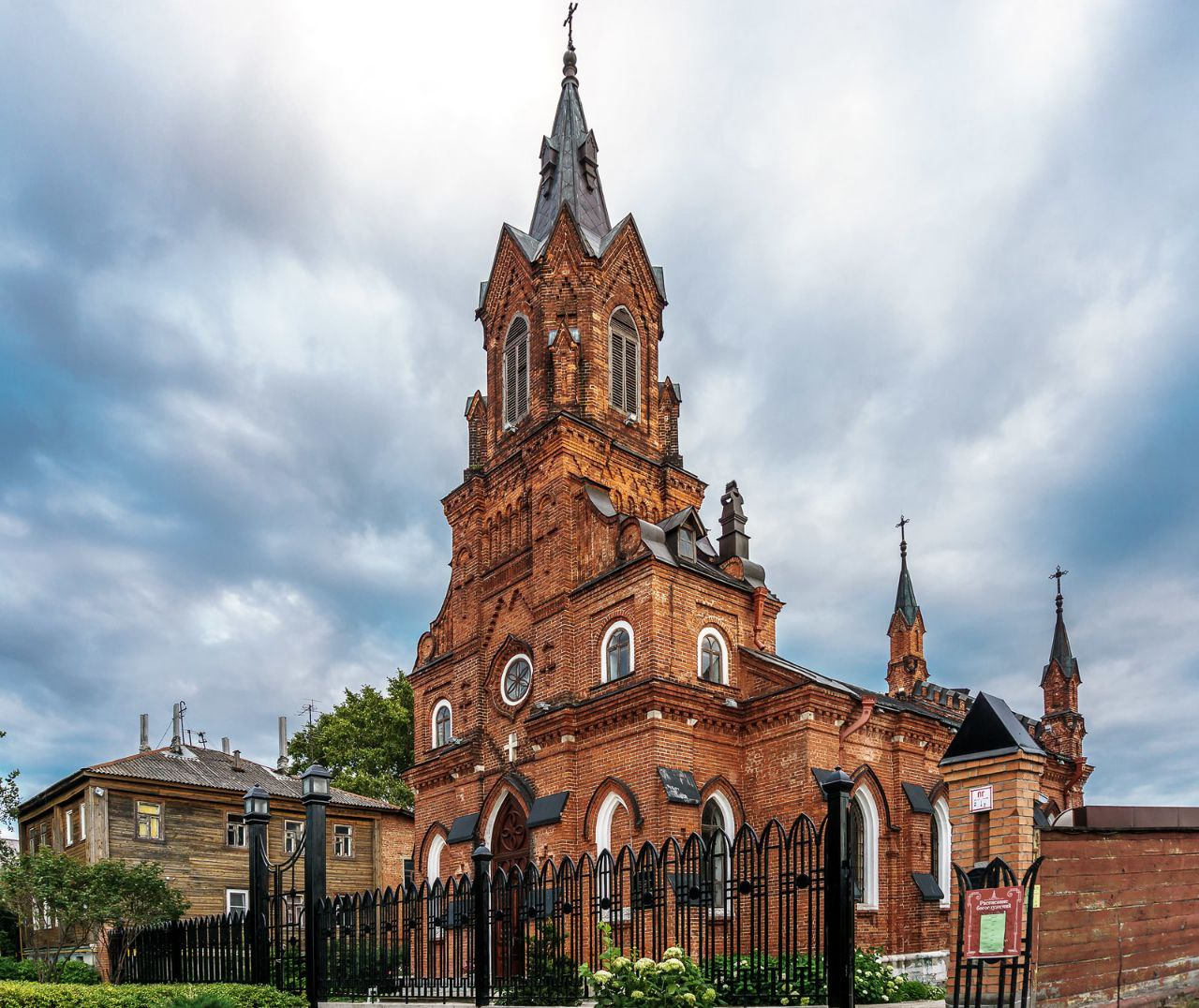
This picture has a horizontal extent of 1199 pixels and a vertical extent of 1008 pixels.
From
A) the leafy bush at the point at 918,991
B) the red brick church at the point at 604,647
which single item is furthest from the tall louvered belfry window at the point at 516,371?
the leafy bush at the point at 918,991

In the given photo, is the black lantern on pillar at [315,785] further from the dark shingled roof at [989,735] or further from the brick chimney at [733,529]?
the brick chimney at [733,529]

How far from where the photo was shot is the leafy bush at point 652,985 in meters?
9.68

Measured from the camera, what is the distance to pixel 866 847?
23.6 meters

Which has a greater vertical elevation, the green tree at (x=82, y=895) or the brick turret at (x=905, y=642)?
the brick turret at (x=905, y=642)

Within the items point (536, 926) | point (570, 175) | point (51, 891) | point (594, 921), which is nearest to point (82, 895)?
point (51, 891)

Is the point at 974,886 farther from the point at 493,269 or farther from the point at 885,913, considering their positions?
the point at 493,269

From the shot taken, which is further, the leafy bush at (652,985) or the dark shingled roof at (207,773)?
the dark shingled roof at (207,773)

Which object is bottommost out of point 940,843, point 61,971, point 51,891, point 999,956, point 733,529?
point 61,971

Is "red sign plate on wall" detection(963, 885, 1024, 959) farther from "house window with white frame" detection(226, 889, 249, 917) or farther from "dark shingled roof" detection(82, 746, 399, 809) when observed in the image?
"house window with white frame" detection(226, 889, 249, 917)

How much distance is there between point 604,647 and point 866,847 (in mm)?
7152

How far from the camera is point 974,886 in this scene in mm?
8938

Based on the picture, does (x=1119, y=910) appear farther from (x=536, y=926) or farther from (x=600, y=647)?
(x=600, y=647)

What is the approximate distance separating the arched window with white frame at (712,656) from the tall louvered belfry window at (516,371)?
7863 millimetres

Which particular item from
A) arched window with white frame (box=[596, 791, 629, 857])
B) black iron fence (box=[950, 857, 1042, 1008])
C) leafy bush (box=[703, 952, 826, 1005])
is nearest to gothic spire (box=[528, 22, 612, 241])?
arched window with white frame (box=[596, 791, 629, 857])
